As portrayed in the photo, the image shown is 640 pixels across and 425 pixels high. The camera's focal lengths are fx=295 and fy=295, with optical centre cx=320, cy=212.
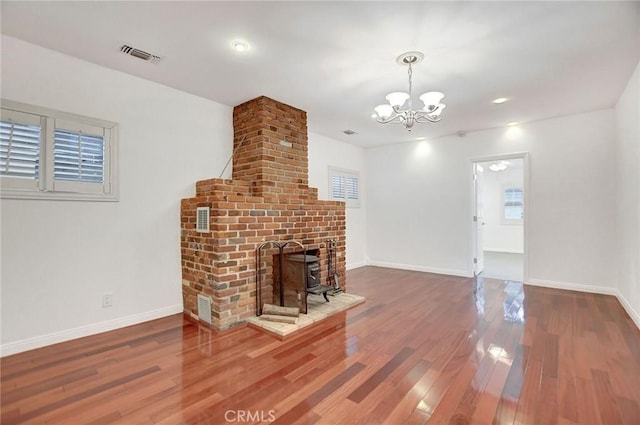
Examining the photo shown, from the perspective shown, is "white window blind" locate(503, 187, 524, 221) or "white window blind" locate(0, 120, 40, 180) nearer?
"white window blind" locate(0, 120, 40, 180)

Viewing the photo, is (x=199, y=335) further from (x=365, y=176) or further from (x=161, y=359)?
(x=365, y=176)

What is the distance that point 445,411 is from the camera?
1.72 meters

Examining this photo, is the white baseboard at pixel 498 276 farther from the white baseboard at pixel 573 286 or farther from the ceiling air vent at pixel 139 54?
the ceiling air vent at pixel 139 54

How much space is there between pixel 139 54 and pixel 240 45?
0.96m

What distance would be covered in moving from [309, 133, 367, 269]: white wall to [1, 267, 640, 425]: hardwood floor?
8.82ft

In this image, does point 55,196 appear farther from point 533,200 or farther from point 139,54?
point 533,200

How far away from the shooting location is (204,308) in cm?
309

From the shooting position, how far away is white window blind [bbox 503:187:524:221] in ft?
26.4

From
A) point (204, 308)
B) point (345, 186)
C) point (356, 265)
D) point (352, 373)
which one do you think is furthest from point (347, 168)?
point (352, 373)

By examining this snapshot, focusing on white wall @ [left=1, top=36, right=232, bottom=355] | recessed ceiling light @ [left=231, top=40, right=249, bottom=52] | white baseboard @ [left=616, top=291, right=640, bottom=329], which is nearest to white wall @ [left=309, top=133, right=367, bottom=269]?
white wall @ [left=1, top=36, right=232, bottom=355]

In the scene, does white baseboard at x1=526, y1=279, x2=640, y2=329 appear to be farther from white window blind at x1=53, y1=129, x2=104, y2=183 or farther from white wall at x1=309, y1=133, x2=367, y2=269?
white window blind at x1=53, y1=129, x2=104, y2=183

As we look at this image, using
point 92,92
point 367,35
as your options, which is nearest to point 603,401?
point 367,35

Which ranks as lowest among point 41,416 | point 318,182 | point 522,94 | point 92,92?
point 41,416

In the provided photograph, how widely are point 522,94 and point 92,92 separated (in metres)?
4.68
